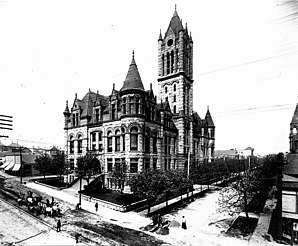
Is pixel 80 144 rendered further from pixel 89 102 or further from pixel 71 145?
pixel 89 102

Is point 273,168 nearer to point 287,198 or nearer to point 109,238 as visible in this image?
point 287,198

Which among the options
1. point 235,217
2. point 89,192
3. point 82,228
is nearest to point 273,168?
point 235,217

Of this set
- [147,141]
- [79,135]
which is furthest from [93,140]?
[147,141]

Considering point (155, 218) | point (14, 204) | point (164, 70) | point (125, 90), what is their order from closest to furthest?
point (155, 218)
point (14, 204)
point (125, 90)
point (164, 70)

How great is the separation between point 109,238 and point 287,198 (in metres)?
14.7

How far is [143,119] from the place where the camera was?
33.8 meters

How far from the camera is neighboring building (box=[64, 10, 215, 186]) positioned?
109ft

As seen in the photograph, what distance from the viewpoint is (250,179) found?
74.3ft

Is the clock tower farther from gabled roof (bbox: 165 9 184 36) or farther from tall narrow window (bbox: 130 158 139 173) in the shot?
tall narrow window (bbox: 130 158 139 173)

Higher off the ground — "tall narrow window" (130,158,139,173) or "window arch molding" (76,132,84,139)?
"window arch molding" (76,132,84,139)

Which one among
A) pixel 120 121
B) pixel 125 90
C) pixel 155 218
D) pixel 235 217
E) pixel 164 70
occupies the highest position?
pixel 164 70

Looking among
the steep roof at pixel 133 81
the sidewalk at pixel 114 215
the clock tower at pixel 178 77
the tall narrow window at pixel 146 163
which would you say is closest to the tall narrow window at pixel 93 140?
the tall narrow window at pixel 146 163

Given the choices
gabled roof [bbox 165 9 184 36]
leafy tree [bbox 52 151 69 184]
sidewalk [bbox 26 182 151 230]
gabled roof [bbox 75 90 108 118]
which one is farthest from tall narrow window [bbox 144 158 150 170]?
gabled roof [bbox 165 9 184 36]

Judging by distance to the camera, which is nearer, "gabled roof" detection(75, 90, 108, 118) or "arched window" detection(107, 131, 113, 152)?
"arched window" detection(107, 131, 113, 152)
